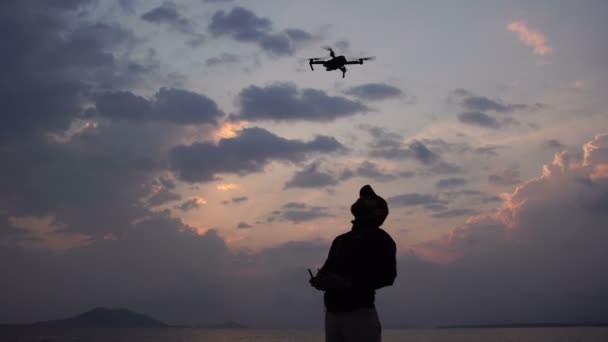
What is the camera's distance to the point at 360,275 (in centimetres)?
505

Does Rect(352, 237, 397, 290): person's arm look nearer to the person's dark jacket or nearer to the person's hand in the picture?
the person's dark jacket

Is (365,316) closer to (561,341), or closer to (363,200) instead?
(363,200)

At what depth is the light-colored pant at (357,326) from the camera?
16.4 ft

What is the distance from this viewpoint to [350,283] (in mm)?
4988

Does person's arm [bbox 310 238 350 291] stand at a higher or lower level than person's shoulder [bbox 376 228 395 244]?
lower

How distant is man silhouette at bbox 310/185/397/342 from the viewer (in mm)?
5021

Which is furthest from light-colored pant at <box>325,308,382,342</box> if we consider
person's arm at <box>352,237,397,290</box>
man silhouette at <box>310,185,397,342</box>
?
person's arm at <box>352,237,397,290</box>

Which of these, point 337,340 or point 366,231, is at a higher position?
point 366,231

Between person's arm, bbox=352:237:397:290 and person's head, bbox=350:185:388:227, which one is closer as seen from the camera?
person's arm, bbox=352:237:397:290

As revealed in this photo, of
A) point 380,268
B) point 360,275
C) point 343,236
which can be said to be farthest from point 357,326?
point 343,236

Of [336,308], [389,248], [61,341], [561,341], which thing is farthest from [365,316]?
[561,341]

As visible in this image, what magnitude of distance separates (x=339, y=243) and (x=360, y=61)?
29.8 metres

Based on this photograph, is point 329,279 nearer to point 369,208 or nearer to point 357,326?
point 357,326

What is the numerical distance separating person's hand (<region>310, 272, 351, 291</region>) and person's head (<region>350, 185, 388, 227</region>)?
24.4 inches
